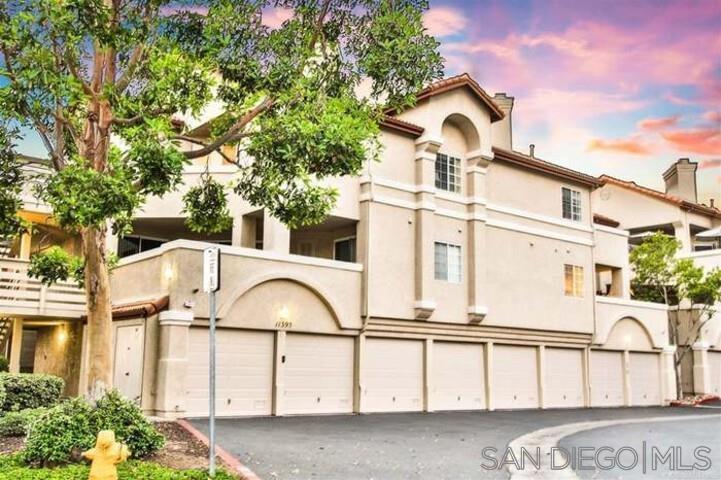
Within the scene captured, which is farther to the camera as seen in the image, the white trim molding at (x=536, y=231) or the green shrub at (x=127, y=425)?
the white trim molding at (x=536, y=231)

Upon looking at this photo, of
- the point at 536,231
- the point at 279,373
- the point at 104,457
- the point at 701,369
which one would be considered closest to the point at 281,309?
the point at 279,373

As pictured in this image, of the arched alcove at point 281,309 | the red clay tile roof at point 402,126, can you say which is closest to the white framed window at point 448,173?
the red clay tile roof at point 402,126

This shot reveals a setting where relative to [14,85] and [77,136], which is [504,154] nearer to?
[77,136]

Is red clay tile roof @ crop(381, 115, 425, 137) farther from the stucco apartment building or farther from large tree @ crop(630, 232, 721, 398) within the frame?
large tree @ crop(630, 232, 721, 398)

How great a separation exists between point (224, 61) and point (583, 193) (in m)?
20.8

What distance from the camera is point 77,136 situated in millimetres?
13305

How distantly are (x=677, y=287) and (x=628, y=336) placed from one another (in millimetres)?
5429

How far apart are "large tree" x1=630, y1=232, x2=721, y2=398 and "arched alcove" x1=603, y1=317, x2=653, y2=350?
351 cm

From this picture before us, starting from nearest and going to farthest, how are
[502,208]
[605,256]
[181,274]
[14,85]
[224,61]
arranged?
[14,85]
[224,61]
[181,274]
[502,208]
[605,256]

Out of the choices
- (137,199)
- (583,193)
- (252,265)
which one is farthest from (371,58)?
(583,193)

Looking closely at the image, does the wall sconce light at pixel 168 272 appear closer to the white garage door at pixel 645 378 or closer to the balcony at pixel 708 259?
the white garage door at pixel 645 378

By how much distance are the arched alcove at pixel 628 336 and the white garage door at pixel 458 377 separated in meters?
7.44

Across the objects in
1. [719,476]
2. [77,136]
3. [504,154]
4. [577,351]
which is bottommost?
[719,476]

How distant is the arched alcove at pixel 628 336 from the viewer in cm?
3048
